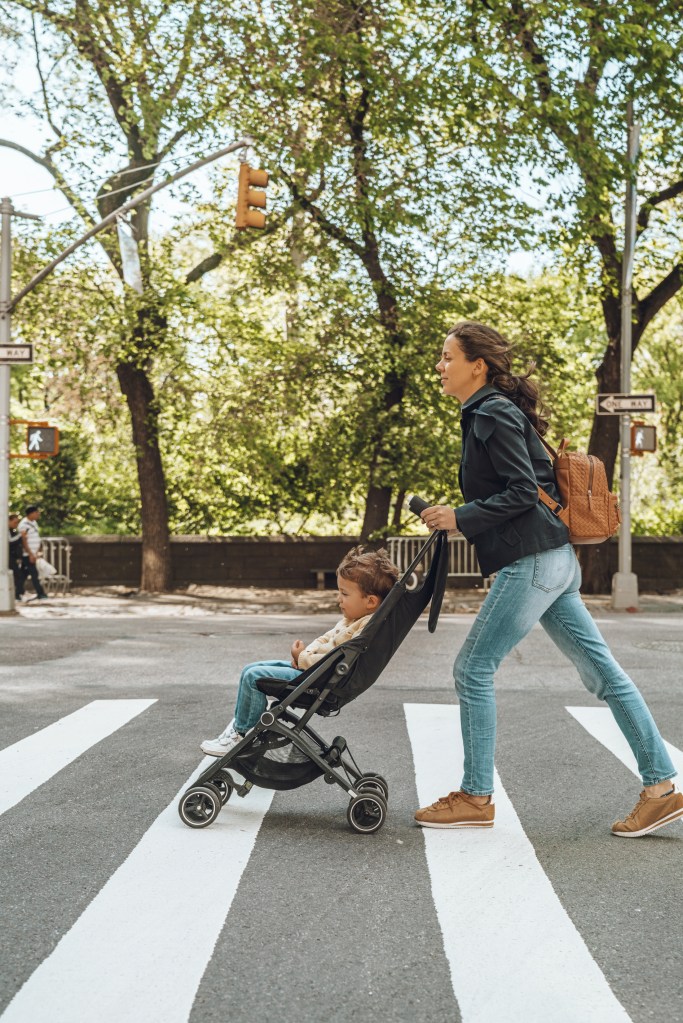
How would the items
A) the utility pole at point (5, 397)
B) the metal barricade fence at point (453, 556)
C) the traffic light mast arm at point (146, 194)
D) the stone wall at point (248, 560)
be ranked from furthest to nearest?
1. the stone wall at point (248, 560)
2. the metal barricade fence at point (453, 556)
3. the utility pole at point (5, 397)
4. the traffic light mast arm at point (146, 194)

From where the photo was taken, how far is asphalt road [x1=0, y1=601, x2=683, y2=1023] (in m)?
3.07

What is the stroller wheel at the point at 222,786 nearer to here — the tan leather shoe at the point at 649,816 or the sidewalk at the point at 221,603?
the tan leather shoe at the point at 649,816

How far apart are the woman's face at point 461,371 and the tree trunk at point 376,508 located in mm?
18199

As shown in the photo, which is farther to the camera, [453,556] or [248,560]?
[248,560]

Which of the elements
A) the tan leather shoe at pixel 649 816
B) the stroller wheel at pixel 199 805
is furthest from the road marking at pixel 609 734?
Answer: the stroller wheel at pixel 199 805

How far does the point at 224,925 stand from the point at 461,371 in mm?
2387

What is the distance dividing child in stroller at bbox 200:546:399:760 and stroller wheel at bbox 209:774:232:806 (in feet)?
0.87

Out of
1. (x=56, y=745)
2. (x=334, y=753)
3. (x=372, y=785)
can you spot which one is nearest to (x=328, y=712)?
(x=334, y=753)

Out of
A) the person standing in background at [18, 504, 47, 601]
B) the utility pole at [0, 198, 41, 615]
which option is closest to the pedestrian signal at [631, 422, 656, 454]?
the utility pole at [0, 198, 41, 615]

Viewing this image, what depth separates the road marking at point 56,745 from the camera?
5652 mm

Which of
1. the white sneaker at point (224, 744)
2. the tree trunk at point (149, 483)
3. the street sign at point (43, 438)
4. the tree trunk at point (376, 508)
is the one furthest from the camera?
the tree trunk at point (376, 508)

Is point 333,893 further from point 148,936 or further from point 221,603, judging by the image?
point 221,603

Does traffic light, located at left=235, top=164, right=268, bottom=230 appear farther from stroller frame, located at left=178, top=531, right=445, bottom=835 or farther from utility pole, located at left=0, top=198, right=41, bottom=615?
stroller frame, located at left=178, top=531, right=445, bottom=835

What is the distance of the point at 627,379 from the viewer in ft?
65.4
